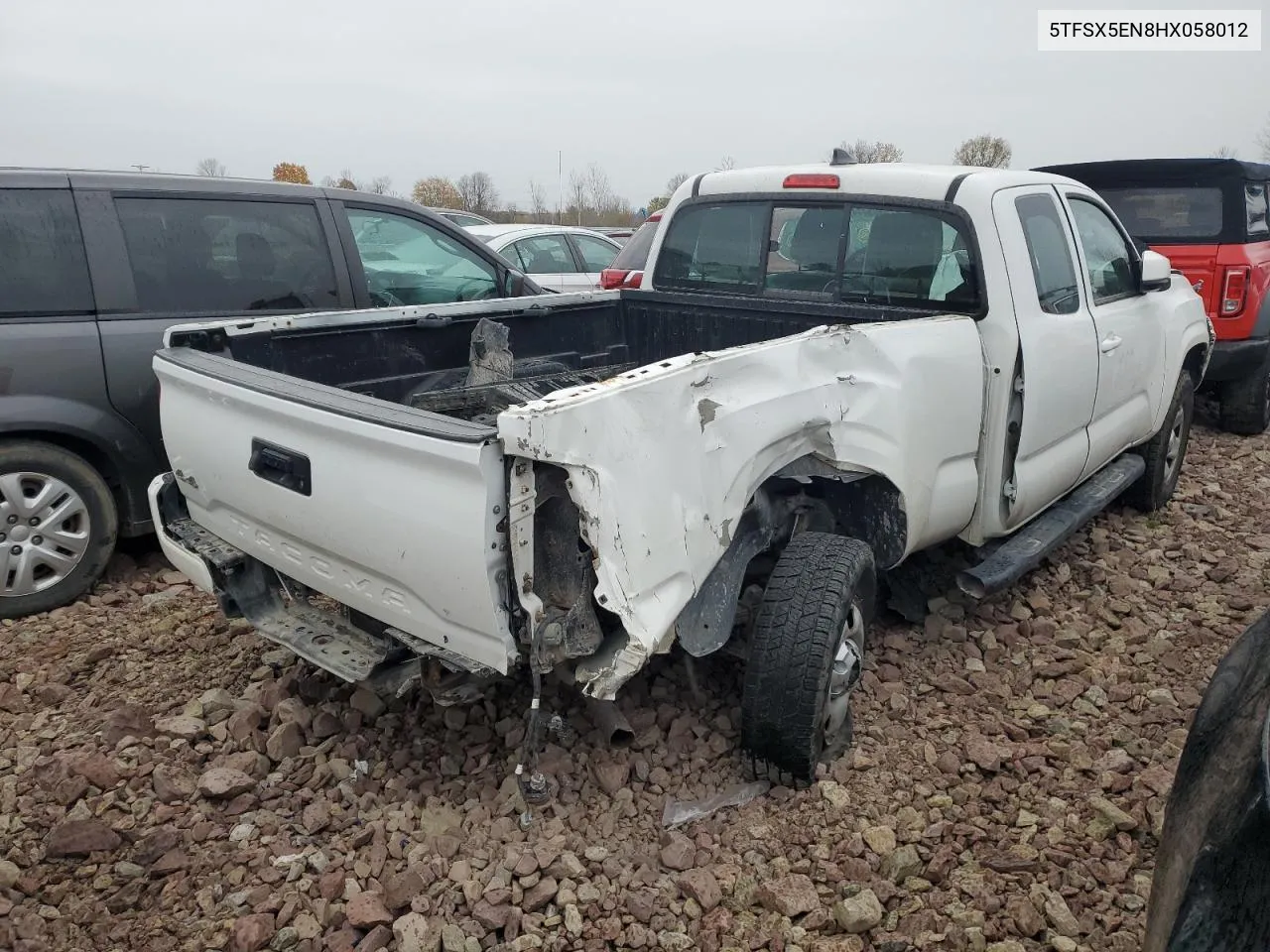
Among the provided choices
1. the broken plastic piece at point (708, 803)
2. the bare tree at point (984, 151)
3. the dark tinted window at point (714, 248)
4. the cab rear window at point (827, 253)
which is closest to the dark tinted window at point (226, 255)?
the dark tinted window at point (714, 248)

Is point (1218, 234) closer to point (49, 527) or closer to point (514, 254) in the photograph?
point (514, 254)

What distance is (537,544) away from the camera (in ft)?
7.66

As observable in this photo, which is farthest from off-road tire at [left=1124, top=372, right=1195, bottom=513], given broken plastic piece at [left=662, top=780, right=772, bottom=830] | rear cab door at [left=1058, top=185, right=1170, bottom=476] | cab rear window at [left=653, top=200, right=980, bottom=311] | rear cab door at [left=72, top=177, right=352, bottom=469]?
rear cab door at [left=72, top=177, right=352, bottom=469]

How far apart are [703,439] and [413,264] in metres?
3.48

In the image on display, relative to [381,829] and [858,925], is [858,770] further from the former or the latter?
[381,829]

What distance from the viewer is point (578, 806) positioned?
115 inches

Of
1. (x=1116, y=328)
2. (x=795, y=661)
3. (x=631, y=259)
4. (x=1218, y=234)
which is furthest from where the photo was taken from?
(x=631, y=259)

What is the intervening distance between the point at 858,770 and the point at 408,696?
1.60 metres

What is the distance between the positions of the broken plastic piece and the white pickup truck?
12 cm

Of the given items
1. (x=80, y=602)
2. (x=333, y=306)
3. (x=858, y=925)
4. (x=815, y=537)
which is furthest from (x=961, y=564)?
(x=80, y=602)

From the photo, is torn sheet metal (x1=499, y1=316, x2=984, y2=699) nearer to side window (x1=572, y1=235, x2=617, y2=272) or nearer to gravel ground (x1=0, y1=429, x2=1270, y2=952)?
gravel ground (x1=0, y1=429, x2=1270, y2=952)

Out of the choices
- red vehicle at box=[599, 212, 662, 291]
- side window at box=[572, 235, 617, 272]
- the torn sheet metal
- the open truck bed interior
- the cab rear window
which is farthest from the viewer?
side window at box=[572, 235, 617, 272]

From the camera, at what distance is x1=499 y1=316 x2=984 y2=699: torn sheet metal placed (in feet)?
7.26

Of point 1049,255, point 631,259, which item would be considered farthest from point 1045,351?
point 631,259
